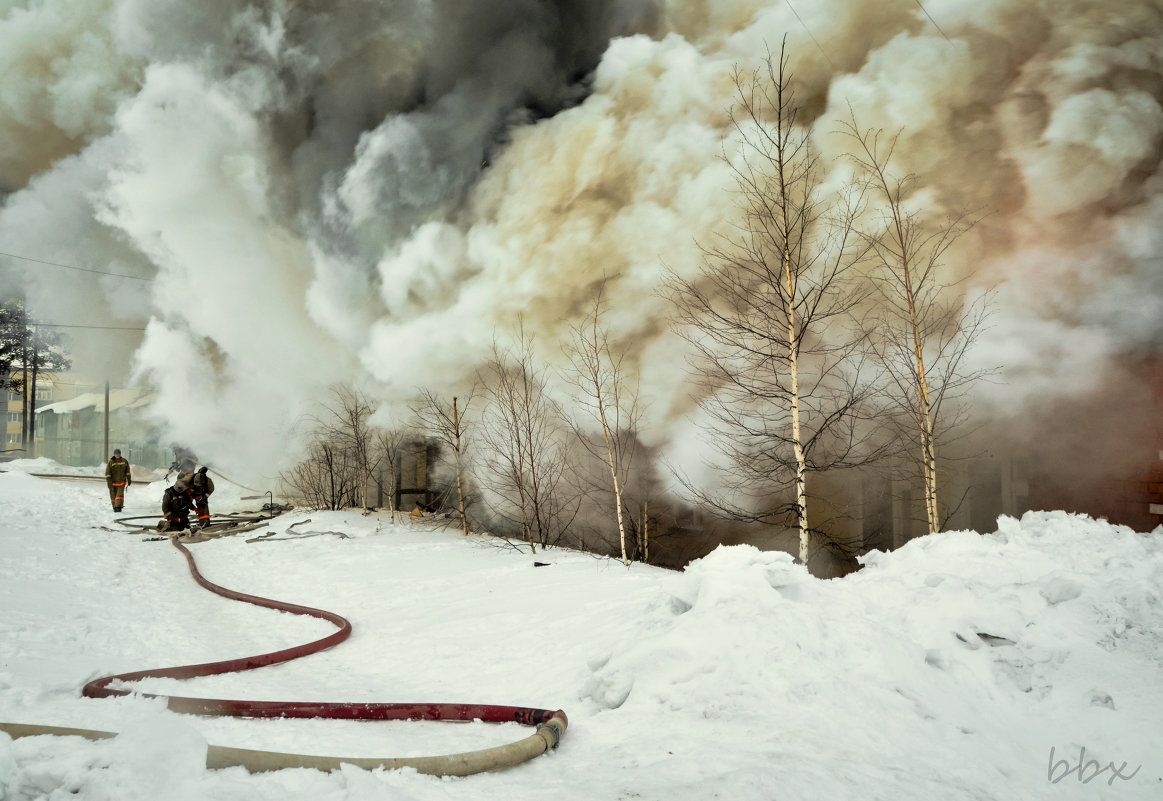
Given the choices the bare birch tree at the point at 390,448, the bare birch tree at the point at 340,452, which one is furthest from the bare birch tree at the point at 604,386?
the bare birch tree at the point at 340,452

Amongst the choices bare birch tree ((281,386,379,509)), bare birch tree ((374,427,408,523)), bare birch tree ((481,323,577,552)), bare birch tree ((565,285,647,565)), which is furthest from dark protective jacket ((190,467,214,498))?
bare birch tree ((565,285,647,565))

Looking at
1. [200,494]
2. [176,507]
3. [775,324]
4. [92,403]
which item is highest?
[92,403]

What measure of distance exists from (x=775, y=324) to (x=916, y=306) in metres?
1.75

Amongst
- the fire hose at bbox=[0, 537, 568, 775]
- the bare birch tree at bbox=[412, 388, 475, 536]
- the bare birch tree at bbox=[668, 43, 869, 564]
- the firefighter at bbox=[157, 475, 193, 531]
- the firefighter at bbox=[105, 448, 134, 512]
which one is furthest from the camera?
the firefighter at bbox=[105, 448, 134, 512]

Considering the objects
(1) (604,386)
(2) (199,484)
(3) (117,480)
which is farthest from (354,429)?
(1) (604,386)

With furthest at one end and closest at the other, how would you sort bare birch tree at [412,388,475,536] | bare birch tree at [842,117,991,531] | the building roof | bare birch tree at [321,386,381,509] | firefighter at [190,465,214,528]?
1. the building roof
2. bare birch tree at [321,386,381,509]
3. bare birch tree at [412,388,475,536]
4. firefighter at [190,465,214,528]
5. bare birch tree at [842,117,991,531]

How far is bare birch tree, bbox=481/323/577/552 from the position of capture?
36.1 ft

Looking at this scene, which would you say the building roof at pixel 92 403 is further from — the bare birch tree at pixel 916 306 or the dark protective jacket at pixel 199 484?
the bare birch tree at pixel 916 306

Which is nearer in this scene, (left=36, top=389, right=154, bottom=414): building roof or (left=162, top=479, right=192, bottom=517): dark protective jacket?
(left=162, top=479, right=192, bottom=517): dark protective jacket

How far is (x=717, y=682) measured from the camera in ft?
9.96

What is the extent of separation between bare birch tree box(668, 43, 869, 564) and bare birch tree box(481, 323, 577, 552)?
3.10 m

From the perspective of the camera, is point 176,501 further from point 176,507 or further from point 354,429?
point 354,429

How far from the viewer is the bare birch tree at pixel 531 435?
10992mm

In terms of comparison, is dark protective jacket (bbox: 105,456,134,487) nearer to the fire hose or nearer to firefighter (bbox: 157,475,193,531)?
firefighter (bbox: 157,475,193,531)
